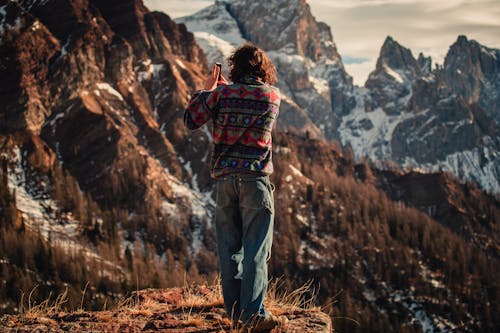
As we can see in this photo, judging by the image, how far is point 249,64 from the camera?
7.52 m

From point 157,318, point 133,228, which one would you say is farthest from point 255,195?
point 133,228

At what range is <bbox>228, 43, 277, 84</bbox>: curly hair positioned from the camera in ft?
24.7

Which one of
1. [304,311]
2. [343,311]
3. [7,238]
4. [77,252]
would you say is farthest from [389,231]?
[304,311]

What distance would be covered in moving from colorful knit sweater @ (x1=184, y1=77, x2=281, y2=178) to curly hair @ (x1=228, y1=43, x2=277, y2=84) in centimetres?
13

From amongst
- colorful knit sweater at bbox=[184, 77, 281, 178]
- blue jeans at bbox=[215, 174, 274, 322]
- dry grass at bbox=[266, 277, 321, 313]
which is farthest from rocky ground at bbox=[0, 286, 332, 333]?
colorful knit sweater at bbox=[184, 77, 281, 178]

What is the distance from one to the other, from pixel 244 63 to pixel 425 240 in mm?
184157

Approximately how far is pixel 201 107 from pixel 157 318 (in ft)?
9.73

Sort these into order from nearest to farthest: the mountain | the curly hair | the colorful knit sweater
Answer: the colorful knit sweater
the curly hair
the mountain

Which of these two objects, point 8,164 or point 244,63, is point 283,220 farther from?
point 244,63

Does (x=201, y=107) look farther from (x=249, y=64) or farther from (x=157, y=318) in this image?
(x=157, y=318)

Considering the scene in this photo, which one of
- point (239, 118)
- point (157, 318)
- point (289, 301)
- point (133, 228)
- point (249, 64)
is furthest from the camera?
point (133, 228)

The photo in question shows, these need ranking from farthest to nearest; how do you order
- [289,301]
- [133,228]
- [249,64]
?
[133,228]
[289,301]
[249,64]

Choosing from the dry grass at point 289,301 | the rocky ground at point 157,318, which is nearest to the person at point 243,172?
the rocky ground at point 157,318

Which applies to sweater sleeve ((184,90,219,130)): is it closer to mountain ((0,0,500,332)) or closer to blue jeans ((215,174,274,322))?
blue jeans ((215,174,274,322))
